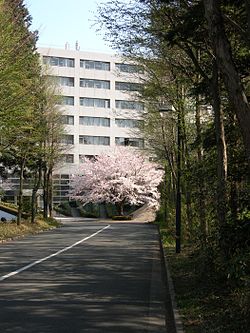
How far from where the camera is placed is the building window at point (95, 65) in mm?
83812

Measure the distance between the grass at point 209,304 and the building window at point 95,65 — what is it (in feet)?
243

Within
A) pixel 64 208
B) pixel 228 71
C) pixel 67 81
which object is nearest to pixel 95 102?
pixel 67 81

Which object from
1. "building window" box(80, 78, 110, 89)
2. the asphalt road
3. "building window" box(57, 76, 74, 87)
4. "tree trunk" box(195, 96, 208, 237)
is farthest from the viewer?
"building window" box(80, 78, 110, 89)

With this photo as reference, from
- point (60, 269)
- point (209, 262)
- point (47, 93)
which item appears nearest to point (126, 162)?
point (47, 93)

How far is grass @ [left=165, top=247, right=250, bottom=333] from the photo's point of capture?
6.81m

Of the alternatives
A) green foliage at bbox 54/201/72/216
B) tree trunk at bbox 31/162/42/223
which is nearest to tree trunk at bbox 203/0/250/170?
tree trunk at bbox 31/162/42/223

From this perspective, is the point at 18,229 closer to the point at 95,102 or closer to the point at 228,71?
the point at 228,71

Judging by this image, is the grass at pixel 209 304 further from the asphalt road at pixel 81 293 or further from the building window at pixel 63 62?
the building window at pixel 63 62

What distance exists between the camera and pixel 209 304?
336 inches

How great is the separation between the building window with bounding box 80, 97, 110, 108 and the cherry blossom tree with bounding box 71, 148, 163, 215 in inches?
755

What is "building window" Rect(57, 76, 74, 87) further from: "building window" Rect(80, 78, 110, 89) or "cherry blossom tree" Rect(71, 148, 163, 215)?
"cherry blossom tree" Rect(71, 148, 163, 215)

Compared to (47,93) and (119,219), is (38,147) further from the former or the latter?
(119,219)

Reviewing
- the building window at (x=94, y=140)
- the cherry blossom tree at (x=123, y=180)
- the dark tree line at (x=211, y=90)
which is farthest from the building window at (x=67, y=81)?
the dark tree line at (x=211, y=90)

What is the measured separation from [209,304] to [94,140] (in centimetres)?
7562
